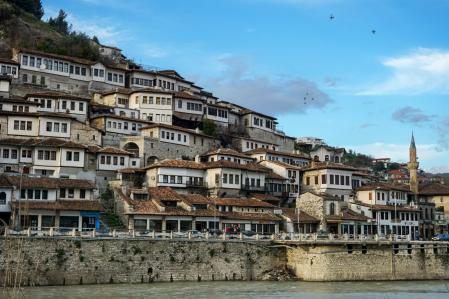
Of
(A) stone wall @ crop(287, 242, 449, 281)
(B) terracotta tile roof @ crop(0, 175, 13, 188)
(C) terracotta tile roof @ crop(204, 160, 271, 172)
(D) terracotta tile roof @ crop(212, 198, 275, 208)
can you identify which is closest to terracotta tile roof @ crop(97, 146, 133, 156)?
(C) terracotta tile roof @ crop(204, 160, 271, 172)

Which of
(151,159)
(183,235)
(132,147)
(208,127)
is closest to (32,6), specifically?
(208,127)

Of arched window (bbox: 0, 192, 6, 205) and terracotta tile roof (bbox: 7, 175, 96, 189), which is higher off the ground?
terracotta tile roof (bbox: 7, 175, 96, 189)

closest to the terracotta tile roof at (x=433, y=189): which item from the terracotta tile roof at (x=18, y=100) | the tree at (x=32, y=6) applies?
the terracotta tile roof at (x=18, y=100)

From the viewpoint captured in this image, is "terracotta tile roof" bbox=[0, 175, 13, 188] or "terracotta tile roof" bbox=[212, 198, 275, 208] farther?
"terracotta tile roof" bbox=[212, 198, 275, 208]

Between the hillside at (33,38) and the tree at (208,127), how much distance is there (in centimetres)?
2380

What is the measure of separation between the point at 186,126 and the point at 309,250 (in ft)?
118

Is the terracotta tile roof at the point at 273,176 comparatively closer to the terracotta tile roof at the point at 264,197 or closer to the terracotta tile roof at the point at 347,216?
the terracotta tile roof at the point at 264,197

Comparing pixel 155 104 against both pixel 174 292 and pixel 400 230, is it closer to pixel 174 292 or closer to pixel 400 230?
pixel 400 230

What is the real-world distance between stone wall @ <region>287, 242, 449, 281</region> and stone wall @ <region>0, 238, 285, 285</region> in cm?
240

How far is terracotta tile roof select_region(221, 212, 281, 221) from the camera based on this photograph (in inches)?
2376

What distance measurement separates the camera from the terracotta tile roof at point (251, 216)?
60344mm

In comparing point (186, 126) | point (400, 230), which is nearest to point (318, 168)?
point (400, 230)

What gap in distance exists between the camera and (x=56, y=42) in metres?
98.4

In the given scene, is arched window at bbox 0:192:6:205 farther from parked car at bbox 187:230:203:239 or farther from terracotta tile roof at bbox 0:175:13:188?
parked car at bbox 187:230:203:239
